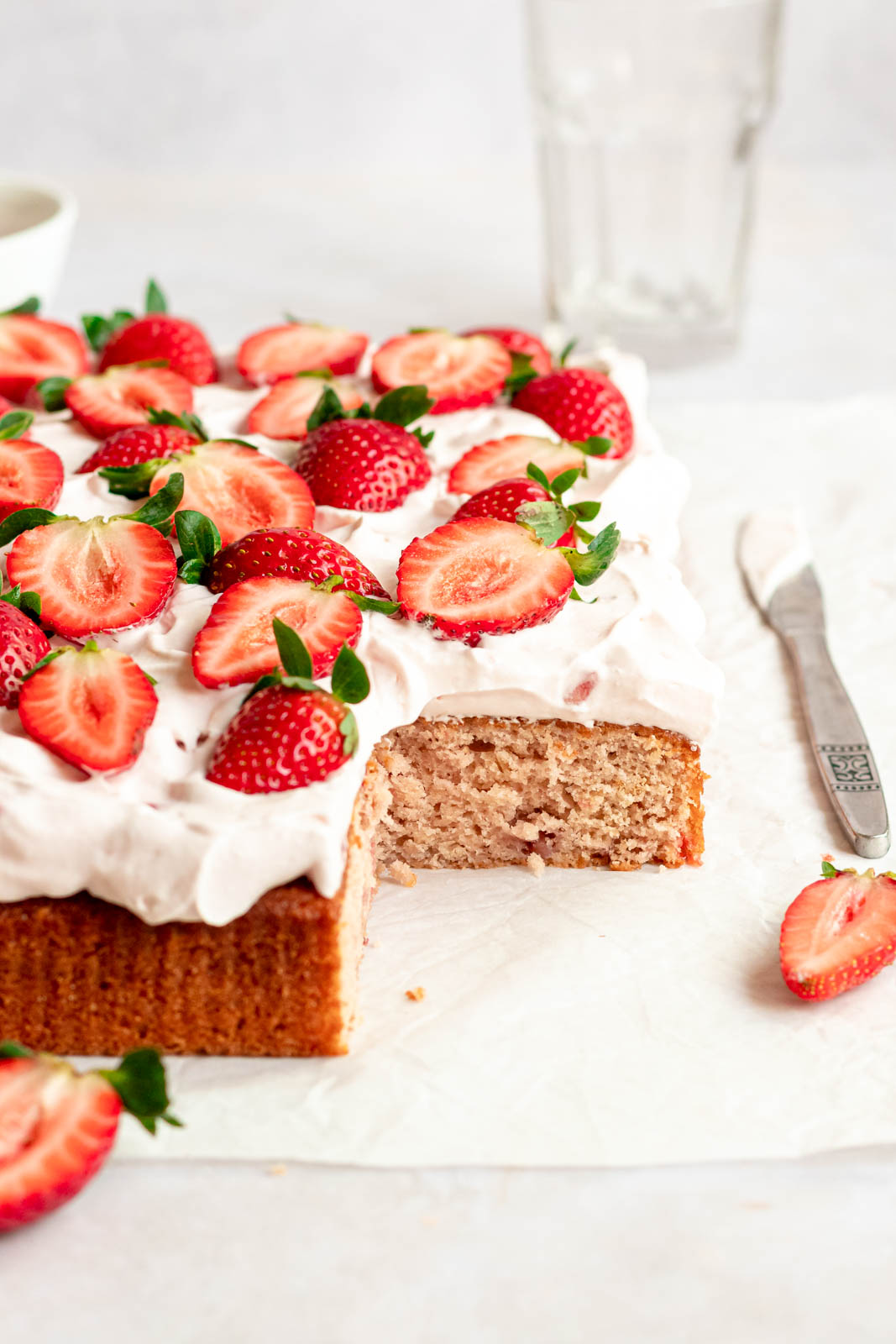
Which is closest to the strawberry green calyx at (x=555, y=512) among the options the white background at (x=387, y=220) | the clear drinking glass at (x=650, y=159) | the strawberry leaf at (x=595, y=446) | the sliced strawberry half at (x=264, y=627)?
the strawberry leaf at (x=595, y=446)

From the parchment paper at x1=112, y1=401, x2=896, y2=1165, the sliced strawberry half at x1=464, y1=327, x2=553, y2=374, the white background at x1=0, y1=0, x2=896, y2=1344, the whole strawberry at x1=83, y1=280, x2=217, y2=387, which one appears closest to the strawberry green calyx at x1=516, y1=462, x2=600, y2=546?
the parchment paper at x1=112, y1=401, x2=896, y2=1165

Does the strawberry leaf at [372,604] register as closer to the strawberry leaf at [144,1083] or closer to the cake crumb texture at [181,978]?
the cake crumb texture at [181,978]

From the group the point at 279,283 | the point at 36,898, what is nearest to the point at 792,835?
the point at 36,898

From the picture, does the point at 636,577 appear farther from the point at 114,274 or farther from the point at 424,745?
the point at 114,274

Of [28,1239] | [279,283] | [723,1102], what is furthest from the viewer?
[279,283]

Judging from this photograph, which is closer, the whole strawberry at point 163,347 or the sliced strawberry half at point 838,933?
the sliced strawberry half at point 838,933
